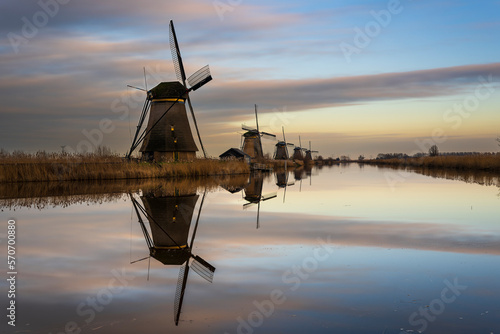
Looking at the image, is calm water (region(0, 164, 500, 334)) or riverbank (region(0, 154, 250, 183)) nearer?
calm water (region(0, 164, 500, 334))

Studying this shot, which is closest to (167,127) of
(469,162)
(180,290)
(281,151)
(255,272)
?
(255,272)

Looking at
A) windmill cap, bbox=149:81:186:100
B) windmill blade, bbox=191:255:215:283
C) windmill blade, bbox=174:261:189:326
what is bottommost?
windmill blade, bbox=174:261:189:326

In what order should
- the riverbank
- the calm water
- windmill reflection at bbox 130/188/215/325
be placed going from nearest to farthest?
the calm water
windmill reflection at bbox 130/188/215/325
the riverbank

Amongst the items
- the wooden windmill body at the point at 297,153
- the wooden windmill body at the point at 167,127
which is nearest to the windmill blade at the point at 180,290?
the wooden windmill body at the point at 167,127

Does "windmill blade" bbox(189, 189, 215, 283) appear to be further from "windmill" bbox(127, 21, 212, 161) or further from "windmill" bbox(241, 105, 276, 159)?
"windmill" bbox(241, 105, 276, 159)

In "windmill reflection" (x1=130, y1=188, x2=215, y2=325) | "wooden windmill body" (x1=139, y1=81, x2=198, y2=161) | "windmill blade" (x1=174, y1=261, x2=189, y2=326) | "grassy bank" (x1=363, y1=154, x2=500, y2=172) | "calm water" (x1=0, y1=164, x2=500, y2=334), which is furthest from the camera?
"grassy bank" (x1=363, y1=154, x2=500, y2=172)

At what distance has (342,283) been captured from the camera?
5109mm

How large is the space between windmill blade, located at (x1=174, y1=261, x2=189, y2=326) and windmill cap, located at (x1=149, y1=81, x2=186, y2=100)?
2493 centimetres

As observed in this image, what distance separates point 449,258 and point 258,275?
2744 millimetres

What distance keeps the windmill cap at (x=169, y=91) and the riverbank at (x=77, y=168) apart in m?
5.21

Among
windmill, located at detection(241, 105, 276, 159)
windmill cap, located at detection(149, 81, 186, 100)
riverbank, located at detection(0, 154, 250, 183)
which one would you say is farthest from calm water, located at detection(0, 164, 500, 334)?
windmill, located at detection(241, 105, 276, 159)

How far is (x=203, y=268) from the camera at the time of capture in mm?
5859

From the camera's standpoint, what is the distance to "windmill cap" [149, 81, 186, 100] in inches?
1180

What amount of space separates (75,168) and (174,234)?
15.8 metres
